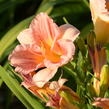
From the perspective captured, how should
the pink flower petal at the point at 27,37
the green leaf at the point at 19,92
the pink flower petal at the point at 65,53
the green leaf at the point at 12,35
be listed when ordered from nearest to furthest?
1. the pink flower petal at the point at 65,53
2. the pink flower petal at the point at 27,37
3. the green leaf at the point at 19,92
4. the green leaf at the point at 12,35

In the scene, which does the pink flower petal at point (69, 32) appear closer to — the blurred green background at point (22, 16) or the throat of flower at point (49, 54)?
the throat of flower at point (49, 54)

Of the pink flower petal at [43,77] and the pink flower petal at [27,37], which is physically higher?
the pink flower petal at [27,37]

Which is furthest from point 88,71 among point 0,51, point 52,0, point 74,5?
point 74,5

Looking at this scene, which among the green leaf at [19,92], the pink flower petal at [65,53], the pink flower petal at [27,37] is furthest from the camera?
the green leaf at [19,92]

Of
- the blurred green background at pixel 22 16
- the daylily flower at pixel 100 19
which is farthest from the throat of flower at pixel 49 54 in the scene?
the blurred green background at pixel 22 16

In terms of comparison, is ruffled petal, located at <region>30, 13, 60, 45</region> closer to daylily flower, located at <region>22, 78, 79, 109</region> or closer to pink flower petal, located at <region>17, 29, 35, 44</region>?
pink flower petal, located at <region>17, 29, 35, 44</region>

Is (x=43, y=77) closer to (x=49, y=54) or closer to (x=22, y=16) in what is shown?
(x=49, y=54)

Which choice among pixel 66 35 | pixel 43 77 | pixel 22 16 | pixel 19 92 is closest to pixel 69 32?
pixel 66 35
